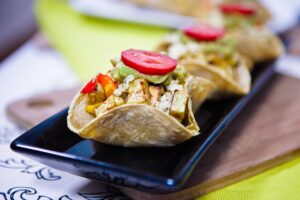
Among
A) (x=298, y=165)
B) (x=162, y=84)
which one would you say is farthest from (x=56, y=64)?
(x=298, y=165)

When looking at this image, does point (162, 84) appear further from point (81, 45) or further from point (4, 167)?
point (81, 45)

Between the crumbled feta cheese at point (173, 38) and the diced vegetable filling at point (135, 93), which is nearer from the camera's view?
the diced vegetable filling at point (135, 93)

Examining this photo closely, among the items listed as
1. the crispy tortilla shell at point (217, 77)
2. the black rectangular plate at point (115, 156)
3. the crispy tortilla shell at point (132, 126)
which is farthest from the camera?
the crispy tortilla shell at point (217, 77)

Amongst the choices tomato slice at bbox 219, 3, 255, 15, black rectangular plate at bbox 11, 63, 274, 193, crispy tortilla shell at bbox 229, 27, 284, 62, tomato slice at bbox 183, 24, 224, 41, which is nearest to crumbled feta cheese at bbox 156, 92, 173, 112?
black rectangular plate at bbox 11, 63, 274, 193

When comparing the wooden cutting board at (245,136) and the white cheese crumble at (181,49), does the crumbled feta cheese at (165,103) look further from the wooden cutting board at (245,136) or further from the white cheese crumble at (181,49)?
the white cheese crumble at (181,49)

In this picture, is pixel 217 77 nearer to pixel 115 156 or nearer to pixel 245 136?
pixel 245 136

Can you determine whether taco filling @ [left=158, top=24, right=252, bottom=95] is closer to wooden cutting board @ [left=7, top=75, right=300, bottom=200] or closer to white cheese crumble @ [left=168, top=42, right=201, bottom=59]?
white cheese crumble @ [left=168, top=42, right=201, bottom=59]

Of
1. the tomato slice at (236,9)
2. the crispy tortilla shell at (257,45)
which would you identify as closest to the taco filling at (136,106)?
the crispy tortilla shell at (257,45)
